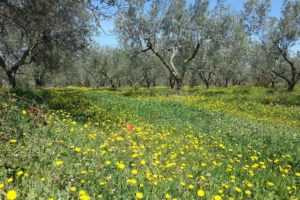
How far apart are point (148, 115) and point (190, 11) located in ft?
66.0

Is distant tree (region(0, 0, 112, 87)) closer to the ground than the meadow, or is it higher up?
higher up

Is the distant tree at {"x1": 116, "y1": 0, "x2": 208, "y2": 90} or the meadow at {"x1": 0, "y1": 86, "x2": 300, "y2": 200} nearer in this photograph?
the meadow at {"x1": 0, "y1": 86, "x2": 300, "y2": 200}

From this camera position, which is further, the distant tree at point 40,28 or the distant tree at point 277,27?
the distant tree at point 277,27

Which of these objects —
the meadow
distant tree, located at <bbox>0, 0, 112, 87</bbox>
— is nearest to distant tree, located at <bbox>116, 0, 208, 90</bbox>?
distant tree, located at <bbox>0, 0, 112, 87</bbox>

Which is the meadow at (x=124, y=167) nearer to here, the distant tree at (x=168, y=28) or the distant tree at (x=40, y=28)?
the distant tree at (x=40, y=28)

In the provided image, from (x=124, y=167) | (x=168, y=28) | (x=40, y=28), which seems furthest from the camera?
(x=168, y=28)

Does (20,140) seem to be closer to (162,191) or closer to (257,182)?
(162,191)

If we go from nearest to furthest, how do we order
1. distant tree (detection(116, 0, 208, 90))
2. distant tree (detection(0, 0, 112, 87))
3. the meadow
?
the meadow → distant tree (detection(0, 0, 112, 87)) → distant tree (detection(116, 0, 208, 90))

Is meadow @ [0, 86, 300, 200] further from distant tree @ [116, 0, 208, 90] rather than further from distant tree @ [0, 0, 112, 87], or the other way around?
distant tree @ [116, 0, 208, 90]

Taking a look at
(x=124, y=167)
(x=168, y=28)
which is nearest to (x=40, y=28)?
(x=124, y=167)

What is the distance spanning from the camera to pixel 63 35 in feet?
66.8

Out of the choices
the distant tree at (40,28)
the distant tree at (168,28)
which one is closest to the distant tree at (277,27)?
the distant tree at (168,28)

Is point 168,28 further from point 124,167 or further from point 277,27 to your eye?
point 124,167

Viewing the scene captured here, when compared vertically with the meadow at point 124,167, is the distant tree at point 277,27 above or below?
above
